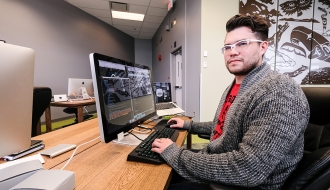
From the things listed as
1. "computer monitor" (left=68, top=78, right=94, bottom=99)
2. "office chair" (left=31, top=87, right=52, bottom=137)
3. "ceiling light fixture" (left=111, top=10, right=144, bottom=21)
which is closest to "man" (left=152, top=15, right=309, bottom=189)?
"office chair" (left=31, top=87, right=52, bottom=137)

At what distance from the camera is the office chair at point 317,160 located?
1.81 ft

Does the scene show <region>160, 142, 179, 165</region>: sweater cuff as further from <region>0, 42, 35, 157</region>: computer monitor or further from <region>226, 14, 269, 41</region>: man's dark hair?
<region>226, 14, 269, 41</region>: man's dark hair

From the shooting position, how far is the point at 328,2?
3020 millimetres

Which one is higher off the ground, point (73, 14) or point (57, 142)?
point (73, 14)

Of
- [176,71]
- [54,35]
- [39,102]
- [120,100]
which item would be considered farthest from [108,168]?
[54,35]

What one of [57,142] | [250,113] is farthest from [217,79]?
[57,142]

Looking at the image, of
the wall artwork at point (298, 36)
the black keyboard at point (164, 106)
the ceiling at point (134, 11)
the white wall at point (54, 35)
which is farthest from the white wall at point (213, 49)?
the white wall at point (54, 35)

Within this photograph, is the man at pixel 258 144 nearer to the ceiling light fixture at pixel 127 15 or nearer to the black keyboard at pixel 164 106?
the black keyboard at pixel 164 106

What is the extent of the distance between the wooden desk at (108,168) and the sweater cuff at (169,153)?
26 mm

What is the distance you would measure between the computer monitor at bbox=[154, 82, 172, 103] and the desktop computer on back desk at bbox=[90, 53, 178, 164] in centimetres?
75

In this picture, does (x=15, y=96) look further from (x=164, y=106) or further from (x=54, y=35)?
(x=54, y=35)

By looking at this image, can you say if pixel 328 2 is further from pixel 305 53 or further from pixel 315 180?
pixel 315 180

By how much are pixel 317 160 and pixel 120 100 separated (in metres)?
0.83

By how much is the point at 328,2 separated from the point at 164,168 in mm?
4306
